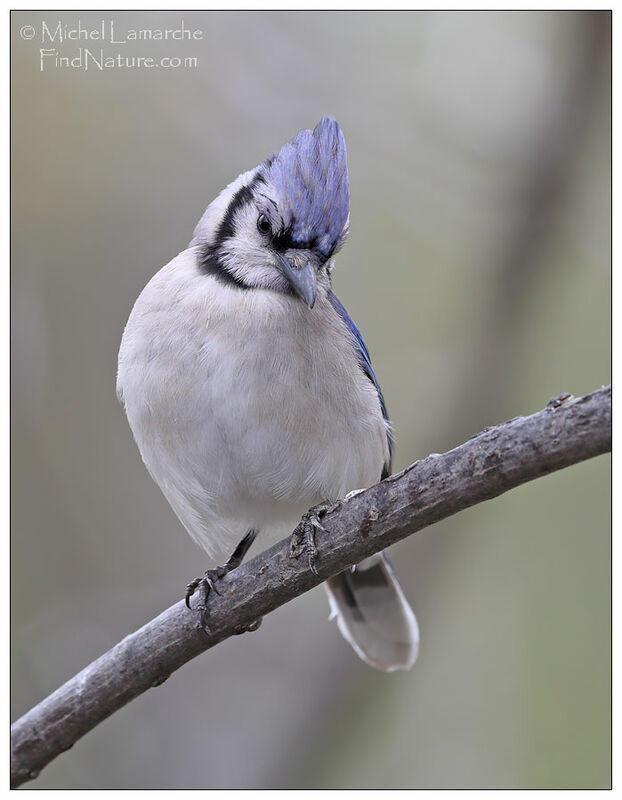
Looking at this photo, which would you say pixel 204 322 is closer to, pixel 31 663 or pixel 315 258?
pixel 315 258

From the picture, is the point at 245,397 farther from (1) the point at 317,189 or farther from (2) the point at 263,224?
(1) the point at 317,189

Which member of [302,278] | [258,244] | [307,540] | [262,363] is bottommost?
[307,540]

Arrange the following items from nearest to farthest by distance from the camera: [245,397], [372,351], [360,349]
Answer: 1. [245,397]
2. [360,349]
3. [372,351]

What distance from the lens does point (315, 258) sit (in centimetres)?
370

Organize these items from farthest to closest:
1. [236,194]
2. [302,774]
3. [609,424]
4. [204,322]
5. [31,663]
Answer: [31,663] → [302,774] → [236,194] → [204,322] → [609,424]

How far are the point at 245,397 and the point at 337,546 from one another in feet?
2.65

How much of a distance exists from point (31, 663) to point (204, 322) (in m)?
2.75

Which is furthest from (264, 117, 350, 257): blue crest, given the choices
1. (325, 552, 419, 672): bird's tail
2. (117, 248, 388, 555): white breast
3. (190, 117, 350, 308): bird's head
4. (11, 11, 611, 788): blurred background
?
(325, 552, 419, 672): bird's tail

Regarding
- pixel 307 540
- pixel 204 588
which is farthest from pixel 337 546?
pixel 204 588

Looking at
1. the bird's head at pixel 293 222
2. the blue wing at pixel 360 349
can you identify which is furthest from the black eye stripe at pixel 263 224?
the blue wing at pixel 360 349

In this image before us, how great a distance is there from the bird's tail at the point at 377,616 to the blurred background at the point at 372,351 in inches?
13.8

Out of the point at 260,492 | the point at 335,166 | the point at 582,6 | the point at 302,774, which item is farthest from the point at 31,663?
the point at 582,6

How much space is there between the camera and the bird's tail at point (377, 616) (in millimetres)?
4508

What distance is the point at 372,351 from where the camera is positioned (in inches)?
217
